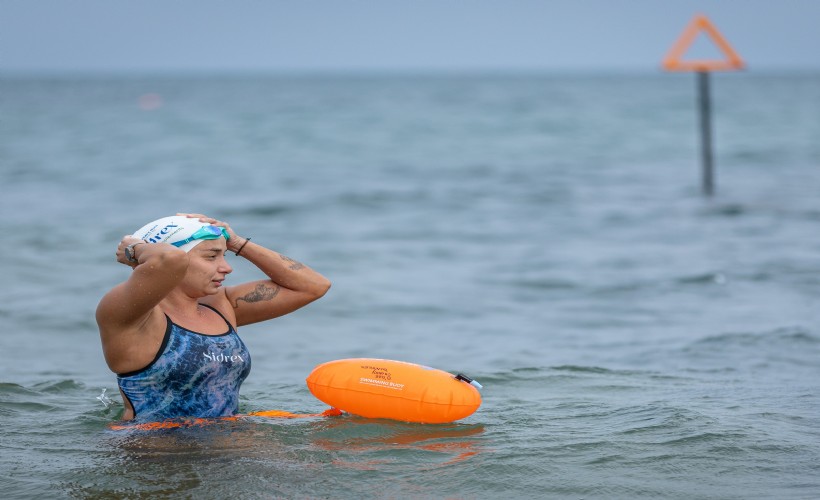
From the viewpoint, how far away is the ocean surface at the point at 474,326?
18.3 ft

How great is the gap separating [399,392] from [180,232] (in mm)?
1640

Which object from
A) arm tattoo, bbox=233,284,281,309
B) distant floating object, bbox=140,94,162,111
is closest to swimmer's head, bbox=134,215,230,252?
arm tattoo, bbox=233,284,281,309

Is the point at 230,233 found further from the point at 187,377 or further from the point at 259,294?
the point at 187,377

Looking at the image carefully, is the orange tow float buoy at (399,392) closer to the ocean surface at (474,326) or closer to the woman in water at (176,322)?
the ocean surface at (474,326)

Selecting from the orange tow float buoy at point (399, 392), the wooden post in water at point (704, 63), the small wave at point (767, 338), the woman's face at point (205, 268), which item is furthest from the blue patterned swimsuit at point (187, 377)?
the wooden post in water at point (704, 63)

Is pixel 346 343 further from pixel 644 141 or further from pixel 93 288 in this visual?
pixel 644 141

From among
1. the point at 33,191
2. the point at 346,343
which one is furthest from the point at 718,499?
the point at 33,191

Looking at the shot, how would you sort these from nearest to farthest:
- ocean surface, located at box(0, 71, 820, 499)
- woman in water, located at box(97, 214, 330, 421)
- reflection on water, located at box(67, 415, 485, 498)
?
woman in water, located at box(97, 214, 330, 421) → reflection on water, located at box(67, 415, 485, 498) → ocean surface, located at box(0, 71, 820, 499)

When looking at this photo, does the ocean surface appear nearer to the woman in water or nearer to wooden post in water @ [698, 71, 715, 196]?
the woman in water

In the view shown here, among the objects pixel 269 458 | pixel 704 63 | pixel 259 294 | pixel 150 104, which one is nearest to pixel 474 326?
pixel 259 294

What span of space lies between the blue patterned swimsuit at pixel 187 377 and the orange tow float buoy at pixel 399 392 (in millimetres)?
669

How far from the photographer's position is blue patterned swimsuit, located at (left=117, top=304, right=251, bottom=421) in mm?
5457

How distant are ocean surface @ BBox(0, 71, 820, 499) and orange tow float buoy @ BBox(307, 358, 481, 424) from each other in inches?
5.5

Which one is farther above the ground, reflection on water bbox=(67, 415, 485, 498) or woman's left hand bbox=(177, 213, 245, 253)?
woman's left hand bbox=(177, 213, 245, 253)
